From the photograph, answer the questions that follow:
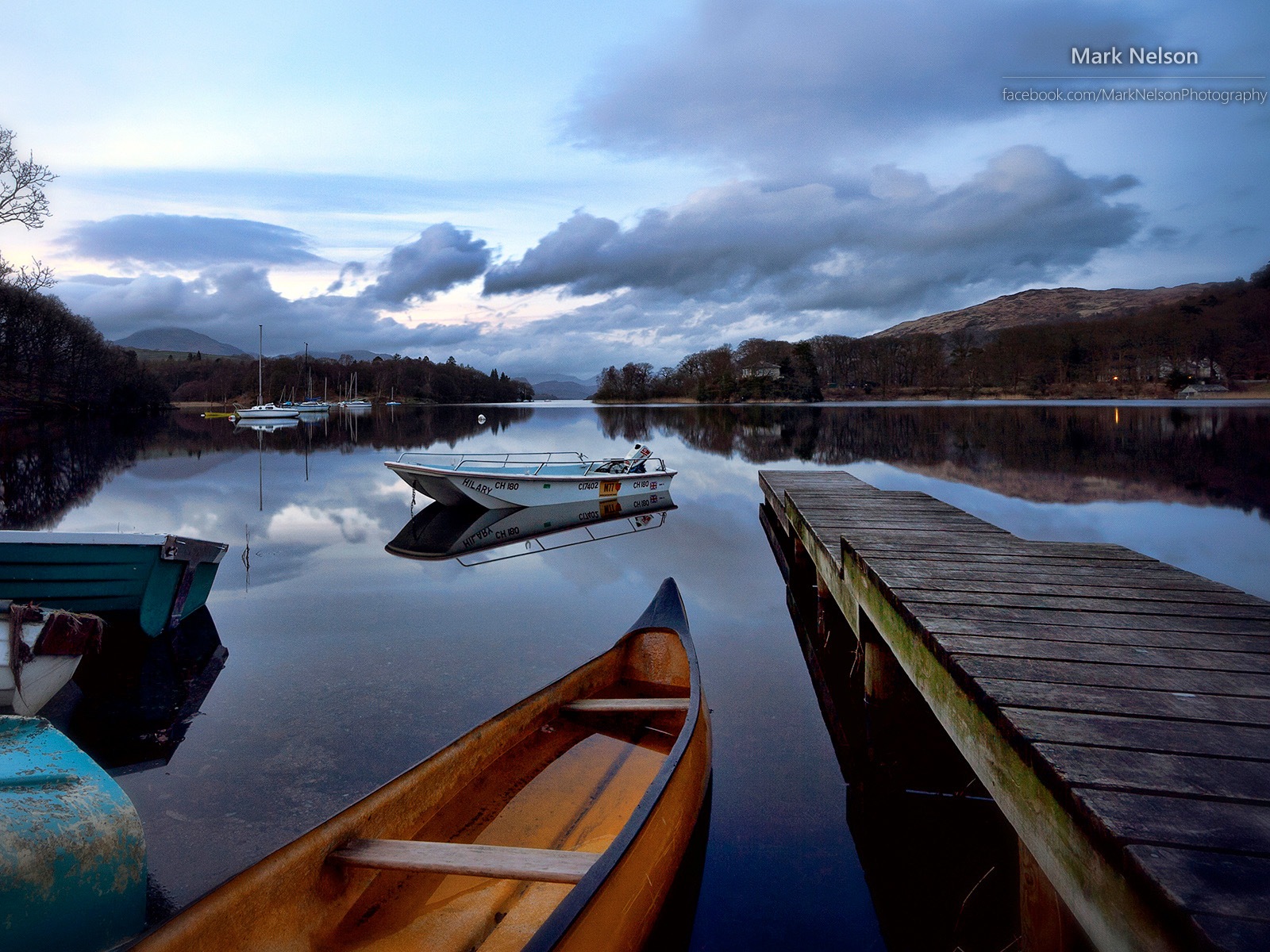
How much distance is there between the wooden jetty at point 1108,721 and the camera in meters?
1.93

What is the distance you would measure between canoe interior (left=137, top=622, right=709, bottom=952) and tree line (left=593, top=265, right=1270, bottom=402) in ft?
395

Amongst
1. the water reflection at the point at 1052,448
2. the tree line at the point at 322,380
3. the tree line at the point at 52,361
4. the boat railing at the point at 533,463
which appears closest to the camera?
the boat railing at the point at 533,463

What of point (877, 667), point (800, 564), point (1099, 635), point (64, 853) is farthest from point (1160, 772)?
point (800, 564)

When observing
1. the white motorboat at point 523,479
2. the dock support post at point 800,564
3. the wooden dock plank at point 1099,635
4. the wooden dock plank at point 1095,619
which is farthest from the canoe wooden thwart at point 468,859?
the white motorboat at point 523,479

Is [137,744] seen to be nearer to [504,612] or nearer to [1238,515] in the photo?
[504,612]

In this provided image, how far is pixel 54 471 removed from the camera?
2547 cm

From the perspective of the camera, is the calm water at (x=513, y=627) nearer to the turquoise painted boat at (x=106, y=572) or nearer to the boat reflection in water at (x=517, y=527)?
the boat reflection in water at (x=517, y=527)

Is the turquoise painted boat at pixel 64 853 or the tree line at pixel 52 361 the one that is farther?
the tree line at pixel 52 361

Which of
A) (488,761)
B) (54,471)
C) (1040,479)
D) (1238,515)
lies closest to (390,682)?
(488,761)

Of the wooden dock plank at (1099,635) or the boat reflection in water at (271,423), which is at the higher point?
the boat reflection in water at (271,423)

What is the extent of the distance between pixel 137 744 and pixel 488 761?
140 inches

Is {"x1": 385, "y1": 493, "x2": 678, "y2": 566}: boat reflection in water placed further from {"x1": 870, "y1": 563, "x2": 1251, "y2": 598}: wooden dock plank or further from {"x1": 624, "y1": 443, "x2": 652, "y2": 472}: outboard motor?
{"x1": 870, "y1": 563, "x2": 1251, "y2": 598}: wooden dock plank

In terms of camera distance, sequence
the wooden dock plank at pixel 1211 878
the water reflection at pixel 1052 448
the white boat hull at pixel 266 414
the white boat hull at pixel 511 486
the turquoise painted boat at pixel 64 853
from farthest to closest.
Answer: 1. the white boat hull at pixel 266 414
2. the water reflection at pixel 1052 448
3. the white boat hull at pixel 511 486
4. the turquoise painted boat at pixel 64 853
5. the wooden dock plank at pixel 1211 878

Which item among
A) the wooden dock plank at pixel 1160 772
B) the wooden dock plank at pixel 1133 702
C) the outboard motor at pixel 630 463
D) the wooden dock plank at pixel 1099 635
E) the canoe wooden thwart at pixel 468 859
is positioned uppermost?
the outboard motor at pixel 630 463
